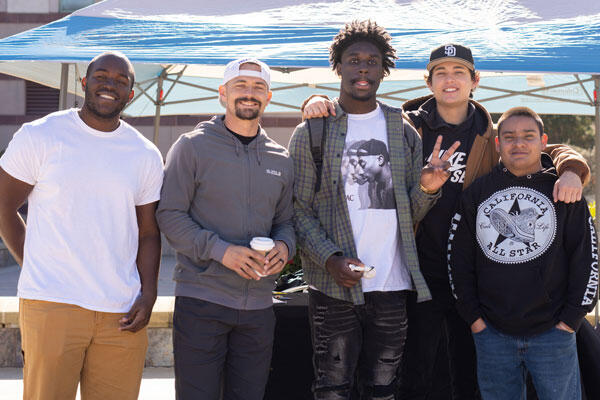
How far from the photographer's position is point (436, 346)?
3.59 meters

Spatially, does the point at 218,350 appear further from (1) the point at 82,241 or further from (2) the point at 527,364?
(2) the point at 527,364

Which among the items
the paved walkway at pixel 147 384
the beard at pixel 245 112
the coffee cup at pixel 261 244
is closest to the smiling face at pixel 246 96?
the beard at pixel 245 112

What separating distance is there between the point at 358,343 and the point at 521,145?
126 centimetres

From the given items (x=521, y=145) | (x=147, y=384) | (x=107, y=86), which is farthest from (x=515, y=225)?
(x=147, y=384)

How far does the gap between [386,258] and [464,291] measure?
439mm

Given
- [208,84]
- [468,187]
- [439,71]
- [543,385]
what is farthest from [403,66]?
[208,84]

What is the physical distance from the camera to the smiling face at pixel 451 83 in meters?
3.59

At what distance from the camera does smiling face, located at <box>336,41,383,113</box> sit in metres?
3.32

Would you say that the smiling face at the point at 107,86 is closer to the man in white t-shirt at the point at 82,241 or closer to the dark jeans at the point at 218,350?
the man in white t-shirt at the point at 82,241

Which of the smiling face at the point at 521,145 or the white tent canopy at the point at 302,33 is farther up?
the white tent canopy at the point at 302,33

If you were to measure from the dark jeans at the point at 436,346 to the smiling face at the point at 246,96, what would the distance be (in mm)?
1335

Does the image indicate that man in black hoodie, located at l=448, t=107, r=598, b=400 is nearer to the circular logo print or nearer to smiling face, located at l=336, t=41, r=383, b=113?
the circular logo print

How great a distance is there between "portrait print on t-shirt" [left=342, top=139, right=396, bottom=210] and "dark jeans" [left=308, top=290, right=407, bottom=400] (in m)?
0.45

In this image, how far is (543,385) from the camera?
3221mm
